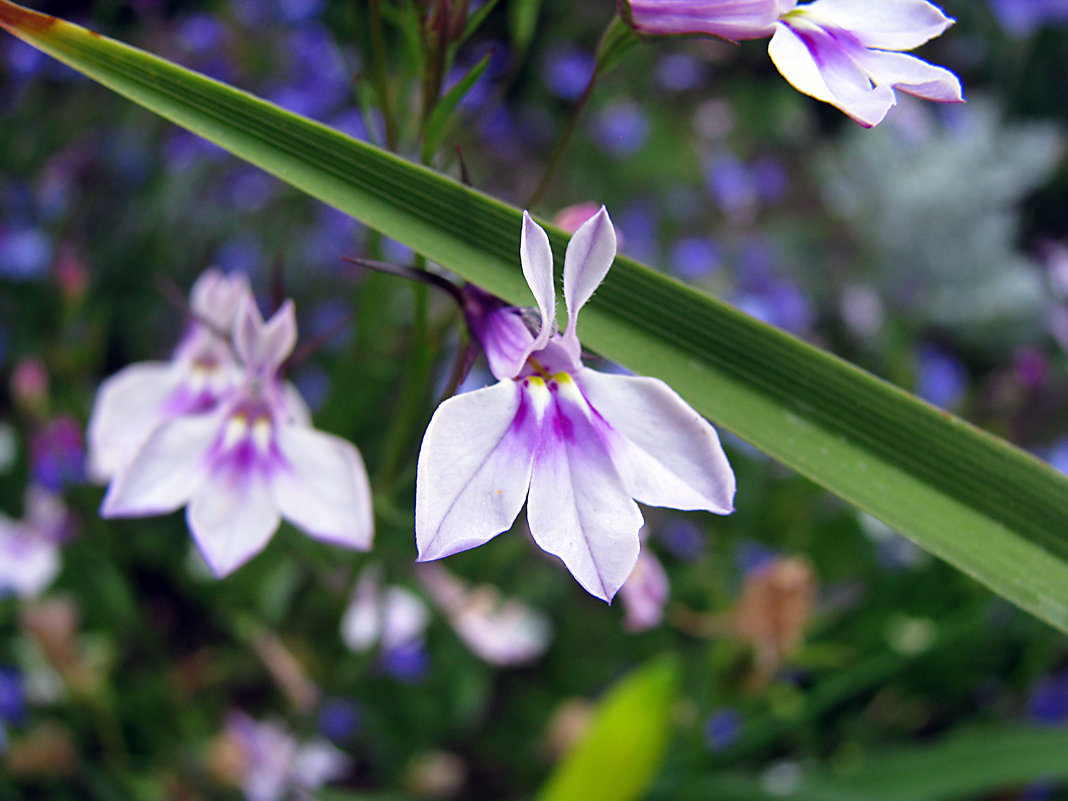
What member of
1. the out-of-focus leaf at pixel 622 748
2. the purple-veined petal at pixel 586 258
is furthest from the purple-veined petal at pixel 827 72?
the out-of-focus leaf at pixel 622 748

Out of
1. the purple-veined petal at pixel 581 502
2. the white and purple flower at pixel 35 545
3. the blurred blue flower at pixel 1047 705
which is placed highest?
the purple-veined petal at pixel 581 502

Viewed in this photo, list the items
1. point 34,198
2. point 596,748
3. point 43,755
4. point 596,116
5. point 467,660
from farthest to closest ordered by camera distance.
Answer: point 596,116
point 34,198
point 467,660
point 43,755
point 596,748

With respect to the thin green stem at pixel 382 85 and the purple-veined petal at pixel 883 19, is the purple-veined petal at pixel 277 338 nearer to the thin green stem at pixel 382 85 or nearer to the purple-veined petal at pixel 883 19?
the thin green stem at pixel 382 85

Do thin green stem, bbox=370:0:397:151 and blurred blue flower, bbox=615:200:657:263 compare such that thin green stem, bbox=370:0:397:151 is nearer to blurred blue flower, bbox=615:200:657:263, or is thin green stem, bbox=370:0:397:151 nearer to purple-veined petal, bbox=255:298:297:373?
purple-veined petal, bbox=255:298:297:373

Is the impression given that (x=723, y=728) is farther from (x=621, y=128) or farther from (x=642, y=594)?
(x=621, y=128)

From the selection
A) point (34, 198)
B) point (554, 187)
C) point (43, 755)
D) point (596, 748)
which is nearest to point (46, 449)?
point (43, 755)

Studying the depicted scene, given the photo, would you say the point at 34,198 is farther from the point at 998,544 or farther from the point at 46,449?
the point at 998,544

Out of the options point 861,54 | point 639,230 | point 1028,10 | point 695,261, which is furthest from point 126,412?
point 1028,10
